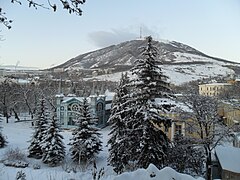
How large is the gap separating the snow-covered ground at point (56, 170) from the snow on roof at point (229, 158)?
4.20m

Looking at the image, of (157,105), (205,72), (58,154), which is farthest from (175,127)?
(205,72)

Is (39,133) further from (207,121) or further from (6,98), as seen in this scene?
(6,98)

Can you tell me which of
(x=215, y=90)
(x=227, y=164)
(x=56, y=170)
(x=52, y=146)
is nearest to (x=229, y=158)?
(x=227, y=164)

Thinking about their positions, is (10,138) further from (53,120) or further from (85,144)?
(85,144)

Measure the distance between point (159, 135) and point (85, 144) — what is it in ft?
22.2

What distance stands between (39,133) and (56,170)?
6.81m

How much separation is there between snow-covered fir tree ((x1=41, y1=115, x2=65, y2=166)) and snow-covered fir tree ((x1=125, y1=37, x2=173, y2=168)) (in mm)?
6388

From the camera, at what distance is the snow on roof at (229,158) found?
9.34 m

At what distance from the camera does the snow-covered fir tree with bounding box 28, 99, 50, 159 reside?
16064 mm

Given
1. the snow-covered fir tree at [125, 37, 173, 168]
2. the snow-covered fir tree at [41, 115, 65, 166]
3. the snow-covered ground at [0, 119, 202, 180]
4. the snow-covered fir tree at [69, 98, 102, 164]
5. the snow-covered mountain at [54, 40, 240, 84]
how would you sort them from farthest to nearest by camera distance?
the snow-covered mountain at [54, 40, 240, 84] → the snow-covered fir tree at [69, 98, 102, 164] → the snow-covered fir tree at [41, 115, 65, 166] → the snow-covered fir tree at [125, 37, 173, 168] → the snow-covered ground at [0, 119, 202, 180]

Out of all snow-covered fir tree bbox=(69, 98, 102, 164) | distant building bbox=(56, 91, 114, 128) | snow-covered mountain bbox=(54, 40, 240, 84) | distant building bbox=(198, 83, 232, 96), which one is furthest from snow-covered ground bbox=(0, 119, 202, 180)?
snow-covered mountain bbox=(54, 40, 240, 84)

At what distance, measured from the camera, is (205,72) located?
7106 cm

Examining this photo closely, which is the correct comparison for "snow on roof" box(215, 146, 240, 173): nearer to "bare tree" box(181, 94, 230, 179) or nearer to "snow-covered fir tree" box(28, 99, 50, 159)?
"bare tree" box(181, 94, 230, 179)

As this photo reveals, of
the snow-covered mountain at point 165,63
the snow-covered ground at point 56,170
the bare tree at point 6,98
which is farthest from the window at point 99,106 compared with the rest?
the snow-covered mountain at point 165,63
